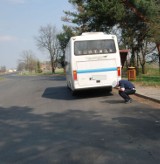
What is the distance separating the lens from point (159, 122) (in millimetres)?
8219

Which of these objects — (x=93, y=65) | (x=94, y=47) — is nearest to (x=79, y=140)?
(x=93, y=65)

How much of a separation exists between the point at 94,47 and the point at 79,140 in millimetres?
8975

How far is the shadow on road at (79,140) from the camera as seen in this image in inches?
222

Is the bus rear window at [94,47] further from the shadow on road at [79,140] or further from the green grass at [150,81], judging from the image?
the shadow on road at [79,140]

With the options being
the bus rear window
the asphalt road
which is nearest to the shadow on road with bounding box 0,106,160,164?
the asphalt road

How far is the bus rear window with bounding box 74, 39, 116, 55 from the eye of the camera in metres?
15.2

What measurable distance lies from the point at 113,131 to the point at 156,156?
2.14 m

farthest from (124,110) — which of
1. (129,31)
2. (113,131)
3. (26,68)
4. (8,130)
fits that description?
(26,68)

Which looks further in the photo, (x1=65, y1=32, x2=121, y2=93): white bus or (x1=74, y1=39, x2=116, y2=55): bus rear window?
(x1=74, y1=39, x2=116, y2=55): bus rear window

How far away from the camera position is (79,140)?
6.91 meters

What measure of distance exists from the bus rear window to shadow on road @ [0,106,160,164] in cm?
558

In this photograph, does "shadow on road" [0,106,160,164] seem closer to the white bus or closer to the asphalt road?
the asphalt road

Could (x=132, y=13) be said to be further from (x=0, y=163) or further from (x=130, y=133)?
(x=0, y=163)

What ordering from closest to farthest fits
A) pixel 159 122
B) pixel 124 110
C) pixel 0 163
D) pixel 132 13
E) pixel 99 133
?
pixel 0 163, pixel 99 133, pixel 159 122, pixel 124 110, pixel 132 13
